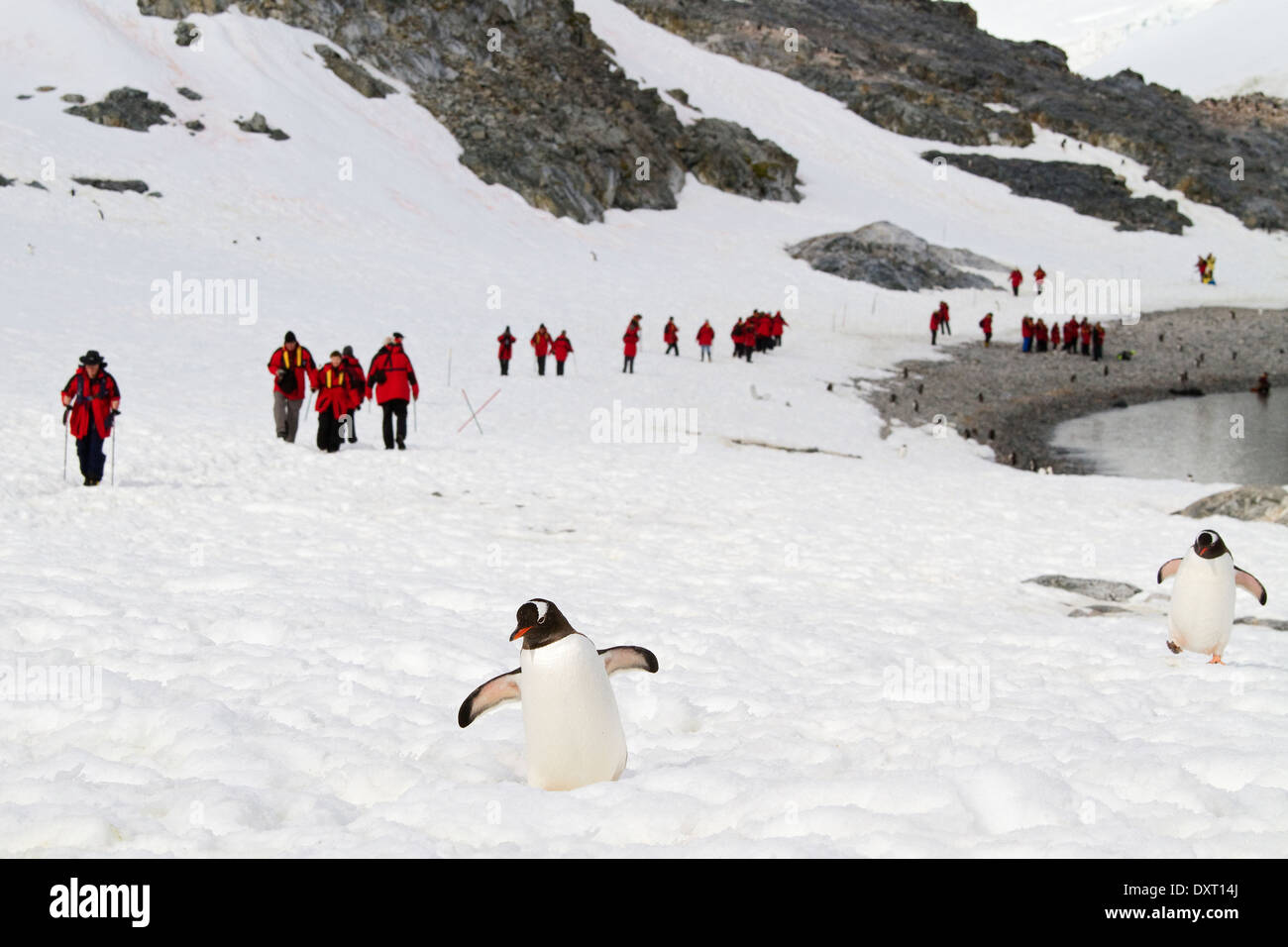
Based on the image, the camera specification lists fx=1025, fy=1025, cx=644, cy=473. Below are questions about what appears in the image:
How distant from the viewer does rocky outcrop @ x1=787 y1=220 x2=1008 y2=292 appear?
4447cm

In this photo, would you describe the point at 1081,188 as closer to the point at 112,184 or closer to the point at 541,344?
the point at 541,344

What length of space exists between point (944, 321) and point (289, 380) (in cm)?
2773

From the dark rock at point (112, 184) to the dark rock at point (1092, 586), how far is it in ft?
106

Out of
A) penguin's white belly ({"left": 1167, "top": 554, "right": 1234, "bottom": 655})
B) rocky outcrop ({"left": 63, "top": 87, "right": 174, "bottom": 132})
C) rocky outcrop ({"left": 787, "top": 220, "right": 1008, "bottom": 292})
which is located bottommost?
penguin's white belly ({"left": 1167, "top": 554, "right": 1234, "bottom": 655})

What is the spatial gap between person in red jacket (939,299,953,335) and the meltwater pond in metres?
8.01

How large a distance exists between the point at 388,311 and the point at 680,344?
8.75 metres

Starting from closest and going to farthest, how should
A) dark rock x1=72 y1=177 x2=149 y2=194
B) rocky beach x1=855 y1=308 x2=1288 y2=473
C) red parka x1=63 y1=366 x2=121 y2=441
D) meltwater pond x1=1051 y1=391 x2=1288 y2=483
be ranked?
red parka x1=63 y1=366 x2=121 y2=441 < meltwater pond x1=1051 y1=391 x2=1288 y2=483 < rocky beach x1=855 y1=308 x2=1288 y2=473 < dark rock x1=72 y1=177 x2=149 y2=194

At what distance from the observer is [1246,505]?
13.7 meters

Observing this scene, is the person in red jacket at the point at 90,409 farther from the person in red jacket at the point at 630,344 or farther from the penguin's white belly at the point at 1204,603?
the person in red jacket at the point at 630,344

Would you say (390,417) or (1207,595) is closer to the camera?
(1207,595)

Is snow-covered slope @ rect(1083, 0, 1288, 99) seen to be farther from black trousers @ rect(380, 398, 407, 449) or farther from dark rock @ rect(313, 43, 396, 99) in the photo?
black trousers @ rect(380, 398, 407, 449)

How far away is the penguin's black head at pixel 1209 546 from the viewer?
679 cm
